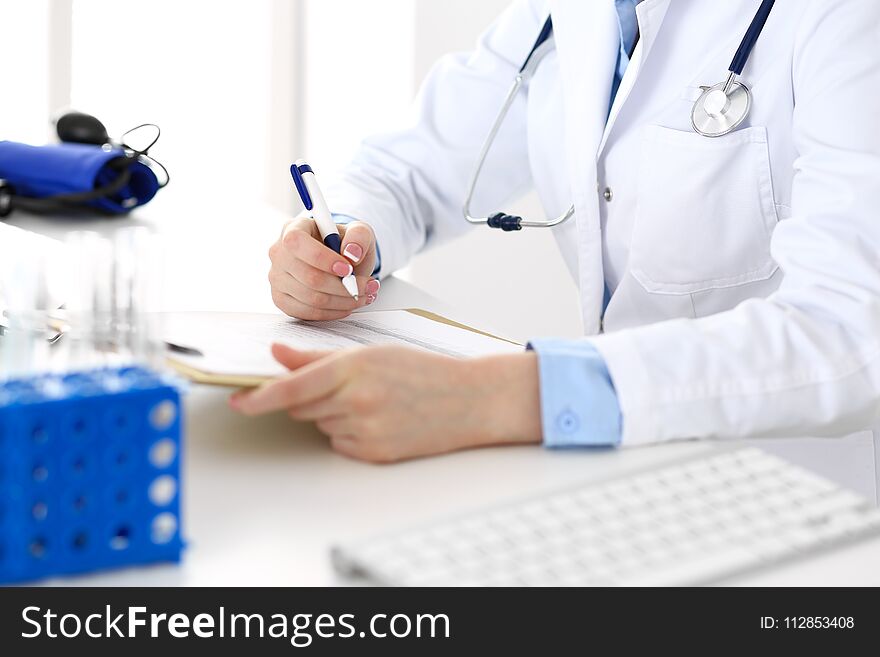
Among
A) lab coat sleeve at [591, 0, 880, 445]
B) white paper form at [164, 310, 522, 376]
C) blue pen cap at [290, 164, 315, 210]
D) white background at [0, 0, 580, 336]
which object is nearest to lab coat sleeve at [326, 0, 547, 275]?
blue pen cap at [290, 164, 315, 210]

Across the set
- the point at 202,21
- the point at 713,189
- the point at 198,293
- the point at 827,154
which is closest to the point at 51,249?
the point at 198,293

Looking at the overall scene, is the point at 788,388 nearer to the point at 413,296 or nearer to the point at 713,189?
the point at 713,189

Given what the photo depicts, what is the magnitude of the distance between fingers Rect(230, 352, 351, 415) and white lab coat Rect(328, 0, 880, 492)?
204 millimetres

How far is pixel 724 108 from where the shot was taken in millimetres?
1058

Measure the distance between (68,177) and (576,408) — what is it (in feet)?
3.40

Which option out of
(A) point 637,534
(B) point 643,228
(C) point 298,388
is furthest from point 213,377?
(B) point 643,228

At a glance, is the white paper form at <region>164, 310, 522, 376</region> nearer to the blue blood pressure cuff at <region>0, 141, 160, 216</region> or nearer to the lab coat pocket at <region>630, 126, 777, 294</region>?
the lab coat pocket at <region>630, 126, 777, 294</region>

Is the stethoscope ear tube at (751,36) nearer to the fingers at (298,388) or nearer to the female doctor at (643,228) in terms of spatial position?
the female doctor at (643,228)

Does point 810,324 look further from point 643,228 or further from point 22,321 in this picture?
point 22,321

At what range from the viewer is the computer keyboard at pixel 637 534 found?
20.8 inches

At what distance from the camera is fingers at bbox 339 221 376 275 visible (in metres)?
1.09

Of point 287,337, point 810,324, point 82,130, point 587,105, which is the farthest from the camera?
point 82,130

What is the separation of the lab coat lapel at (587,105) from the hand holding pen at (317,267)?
0.26 meters

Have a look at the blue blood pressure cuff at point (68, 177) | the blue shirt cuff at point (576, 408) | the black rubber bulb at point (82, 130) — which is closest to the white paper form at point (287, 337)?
the blue shirt cuff at point (576, 408)
